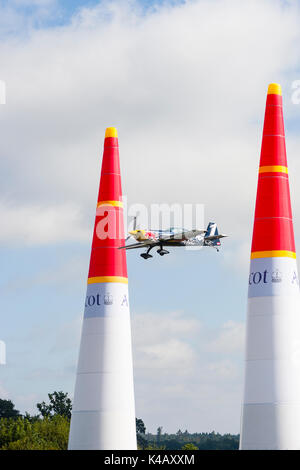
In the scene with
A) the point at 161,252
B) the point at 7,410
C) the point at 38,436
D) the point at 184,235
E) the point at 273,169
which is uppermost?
the point at 7,410

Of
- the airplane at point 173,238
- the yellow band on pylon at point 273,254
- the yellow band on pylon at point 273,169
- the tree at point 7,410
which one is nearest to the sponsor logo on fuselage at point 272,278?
the yellow band on pylon at point 273,254

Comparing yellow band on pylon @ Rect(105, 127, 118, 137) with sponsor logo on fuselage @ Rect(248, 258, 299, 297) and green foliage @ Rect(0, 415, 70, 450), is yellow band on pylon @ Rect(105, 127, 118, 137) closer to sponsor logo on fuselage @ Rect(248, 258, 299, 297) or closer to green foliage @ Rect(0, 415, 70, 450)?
sponsor logo on fuselage @ Rect(248, 258, 299, 297)

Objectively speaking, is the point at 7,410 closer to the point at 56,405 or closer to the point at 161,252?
the point at 56,405

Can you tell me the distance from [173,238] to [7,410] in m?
98.0

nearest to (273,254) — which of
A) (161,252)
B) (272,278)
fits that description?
(272,278)

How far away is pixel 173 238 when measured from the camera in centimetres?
3900

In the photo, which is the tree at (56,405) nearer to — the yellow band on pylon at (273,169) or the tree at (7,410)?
the tree at (7,410)

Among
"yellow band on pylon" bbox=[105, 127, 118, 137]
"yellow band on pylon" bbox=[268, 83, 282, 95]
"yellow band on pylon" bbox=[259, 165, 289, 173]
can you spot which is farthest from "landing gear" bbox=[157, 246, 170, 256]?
"yellow band on pylon" bbox=[268, 83, 282, 95]

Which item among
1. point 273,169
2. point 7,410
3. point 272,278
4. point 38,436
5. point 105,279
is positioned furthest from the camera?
point 7,410

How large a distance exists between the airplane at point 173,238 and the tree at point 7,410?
9540cm

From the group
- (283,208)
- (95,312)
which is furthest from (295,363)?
(95,312)

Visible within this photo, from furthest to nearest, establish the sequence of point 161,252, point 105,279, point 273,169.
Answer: point 161,252
point 105,279
point 273,169
